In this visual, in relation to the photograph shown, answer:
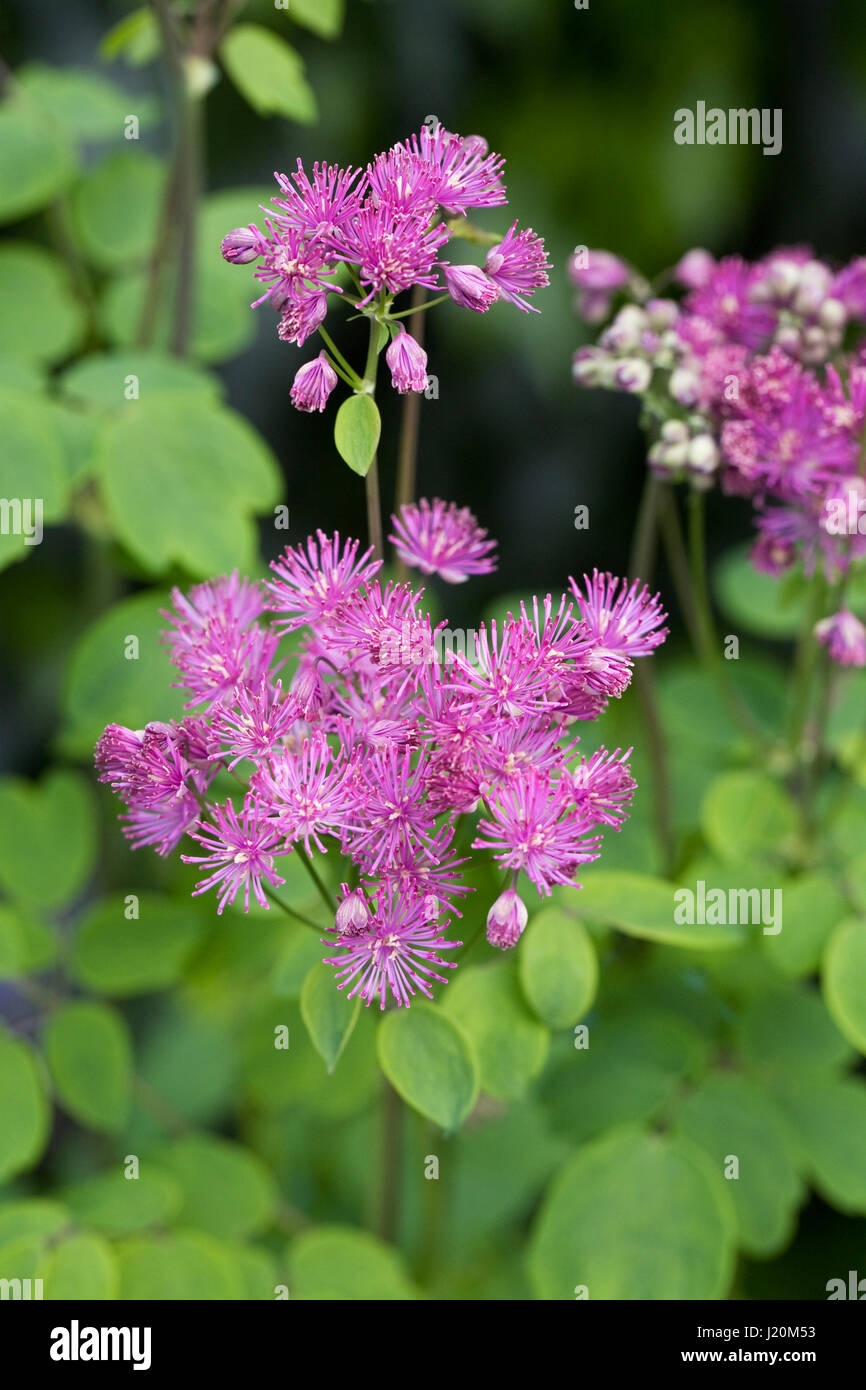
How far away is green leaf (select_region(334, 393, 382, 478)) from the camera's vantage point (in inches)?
32.7

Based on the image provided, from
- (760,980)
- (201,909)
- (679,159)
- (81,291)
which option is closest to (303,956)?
(201,909)

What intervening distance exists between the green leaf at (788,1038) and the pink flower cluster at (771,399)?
42 cm

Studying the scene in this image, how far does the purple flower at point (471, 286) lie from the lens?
838 mm

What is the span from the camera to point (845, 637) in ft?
3.87

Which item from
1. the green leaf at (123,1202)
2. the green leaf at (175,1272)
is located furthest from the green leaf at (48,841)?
the green leaf at (175,1272)

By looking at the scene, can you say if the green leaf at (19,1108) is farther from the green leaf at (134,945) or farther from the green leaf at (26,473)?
the green leaf at (26,473)

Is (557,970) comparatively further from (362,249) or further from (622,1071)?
(362,249)

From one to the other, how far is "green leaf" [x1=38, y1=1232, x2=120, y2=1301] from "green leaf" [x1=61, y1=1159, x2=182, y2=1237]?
6 centimetres

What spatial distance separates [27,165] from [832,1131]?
144cm

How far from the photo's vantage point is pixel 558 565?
2342 millimetres

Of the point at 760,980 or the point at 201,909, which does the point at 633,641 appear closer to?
the point at 760,980

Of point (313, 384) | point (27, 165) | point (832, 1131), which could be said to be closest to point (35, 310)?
point (27, 165)

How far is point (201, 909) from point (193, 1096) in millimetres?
439

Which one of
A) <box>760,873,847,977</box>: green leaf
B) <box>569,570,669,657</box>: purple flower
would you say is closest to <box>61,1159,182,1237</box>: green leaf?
<box>760,873,847,977</box>: green leaf
